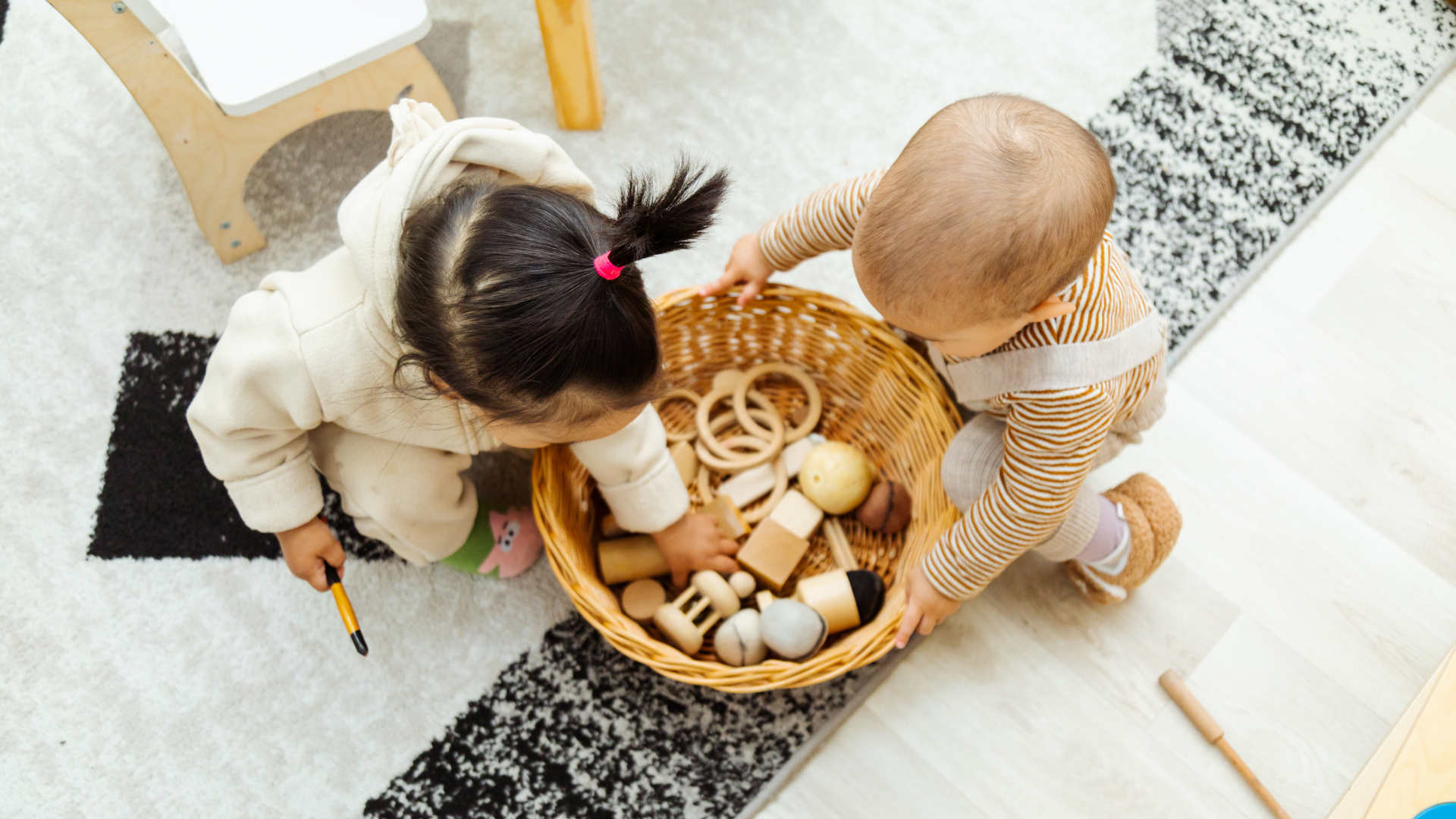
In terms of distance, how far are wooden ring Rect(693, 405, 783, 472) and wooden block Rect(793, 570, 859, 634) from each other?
0.14 m

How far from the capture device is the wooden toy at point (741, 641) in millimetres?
827

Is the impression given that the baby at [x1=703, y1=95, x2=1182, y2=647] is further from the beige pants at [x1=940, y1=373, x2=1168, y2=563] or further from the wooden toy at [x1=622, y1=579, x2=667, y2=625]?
the wooden toy at [x1=622, y1=579, x2=667, y2=625]

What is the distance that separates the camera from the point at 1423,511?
99 cm

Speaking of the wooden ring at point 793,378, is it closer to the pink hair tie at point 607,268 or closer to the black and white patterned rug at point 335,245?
the black and white patterned rug at point 335,245

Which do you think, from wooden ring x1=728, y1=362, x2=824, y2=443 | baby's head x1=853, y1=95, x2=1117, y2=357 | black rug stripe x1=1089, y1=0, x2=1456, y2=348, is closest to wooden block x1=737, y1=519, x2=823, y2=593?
wooden ring x1=728, y1=362, x2=824, y2=443

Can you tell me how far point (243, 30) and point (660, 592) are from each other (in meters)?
0.65

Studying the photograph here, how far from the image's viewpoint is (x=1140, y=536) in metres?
0.88

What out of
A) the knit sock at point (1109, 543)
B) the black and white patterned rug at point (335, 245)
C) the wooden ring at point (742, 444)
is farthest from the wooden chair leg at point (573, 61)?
the knit sock at point (1109, 543)

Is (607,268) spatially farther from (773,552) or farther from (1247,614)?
(1247,614)

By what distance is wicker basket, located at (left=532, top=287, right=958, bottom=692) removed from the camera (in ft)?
2.52

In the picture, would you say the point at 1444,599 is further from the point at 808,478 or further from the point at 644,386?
the point at 644,386

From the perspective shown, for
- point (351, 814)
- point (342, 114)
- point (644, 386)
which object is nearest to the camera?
point (644, 386)

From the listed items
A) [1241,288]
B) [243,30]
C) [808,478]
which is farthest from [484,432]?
[1241,288]

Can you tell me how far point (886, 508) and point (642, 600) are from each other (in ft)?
0.83
